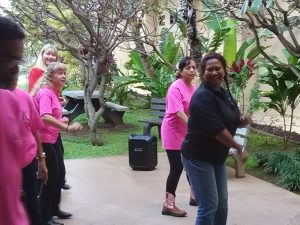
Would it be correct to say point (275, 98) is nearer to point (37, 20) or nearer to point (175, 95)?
point (175, 95)

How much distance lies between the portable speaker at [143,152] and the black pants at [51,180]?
2.64m

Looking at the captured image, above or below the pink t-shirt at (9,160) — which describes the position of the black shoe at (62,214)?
below

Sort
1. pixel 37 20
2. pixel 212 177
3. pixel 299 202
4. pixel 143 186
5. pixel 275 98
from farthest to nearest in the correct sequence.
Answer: pixel 37 20 → pixel 275 98 → pixel 143 186 → pixel 299 202 → pixel 212 177

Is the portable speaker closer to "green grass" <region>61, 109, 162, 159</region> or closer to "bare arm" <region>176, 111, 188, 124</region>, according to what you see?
"green grass" <region>61, 109, 162, 159</region>

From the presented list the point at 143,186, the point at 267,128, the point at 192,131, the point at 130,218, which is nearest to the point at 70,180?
the point at 143,186

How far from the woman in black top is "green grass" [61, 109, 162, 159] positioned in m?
5.36

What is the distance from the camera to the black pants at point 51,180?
4757 millimetres

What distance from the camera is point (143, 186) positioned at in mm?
6660

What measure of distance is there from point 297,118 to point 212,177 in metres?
8.24

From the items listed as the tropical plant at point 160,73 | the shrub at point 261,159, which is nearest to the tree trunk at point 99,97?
the tropical plant at point 160,73

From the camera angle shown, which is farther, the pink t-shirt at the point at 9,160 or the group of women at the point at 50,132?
the group of women at the point at 50,132

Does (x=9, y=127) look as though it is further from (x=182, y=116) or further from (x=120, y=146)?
(x=120, y=146)

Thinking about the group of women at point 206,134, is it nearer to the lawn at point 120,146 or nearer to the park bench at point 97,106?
the lawn at point 120,146

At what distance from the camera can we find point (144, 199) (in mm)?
6020
